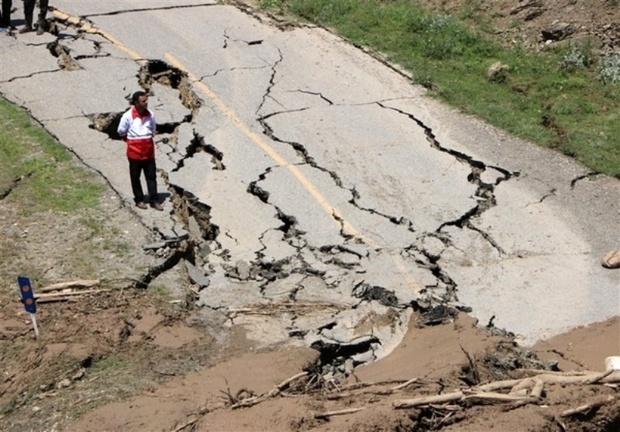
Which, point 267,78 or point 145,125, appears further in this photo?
point 267,78

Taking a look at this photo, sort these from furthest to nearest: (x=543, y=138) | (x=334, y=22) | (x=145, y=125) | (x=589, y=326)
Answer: (x=334, y=22) → (x=543, y=138) → (x=145, y=125) → (x=589, y=326)

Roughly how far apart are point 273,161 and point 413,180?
1909mm

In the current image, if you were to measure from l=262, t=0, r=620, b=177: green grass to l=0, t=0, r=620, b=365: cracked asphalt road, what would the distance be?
1.33 ft

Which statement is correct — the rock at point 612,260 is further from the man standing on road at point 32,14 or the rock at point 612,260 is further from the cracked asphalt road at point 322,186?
the man standing on road at point 32,14

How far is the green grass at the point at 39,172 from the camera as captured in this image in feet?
39.8

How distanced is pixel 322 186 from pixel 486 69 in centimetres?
480

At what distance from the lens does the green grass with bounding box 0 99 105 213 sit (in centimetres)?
1214

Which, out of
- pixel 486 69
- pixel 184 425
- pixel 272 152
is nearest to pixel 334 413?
pixel 184 425

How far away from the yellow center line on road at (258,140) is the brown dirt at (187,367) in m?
1.62

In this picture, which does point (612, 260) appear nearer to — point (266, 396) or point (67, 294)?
point (266, 396)

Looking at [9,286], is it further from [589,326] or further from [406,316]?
[589,326]

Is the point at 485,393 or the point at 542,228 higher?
the point at 485,393

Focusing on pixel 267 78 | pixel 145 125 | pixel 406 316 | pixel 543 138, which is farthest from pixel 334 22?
pixel 406 316

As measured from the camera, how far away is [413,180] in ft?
43.1
